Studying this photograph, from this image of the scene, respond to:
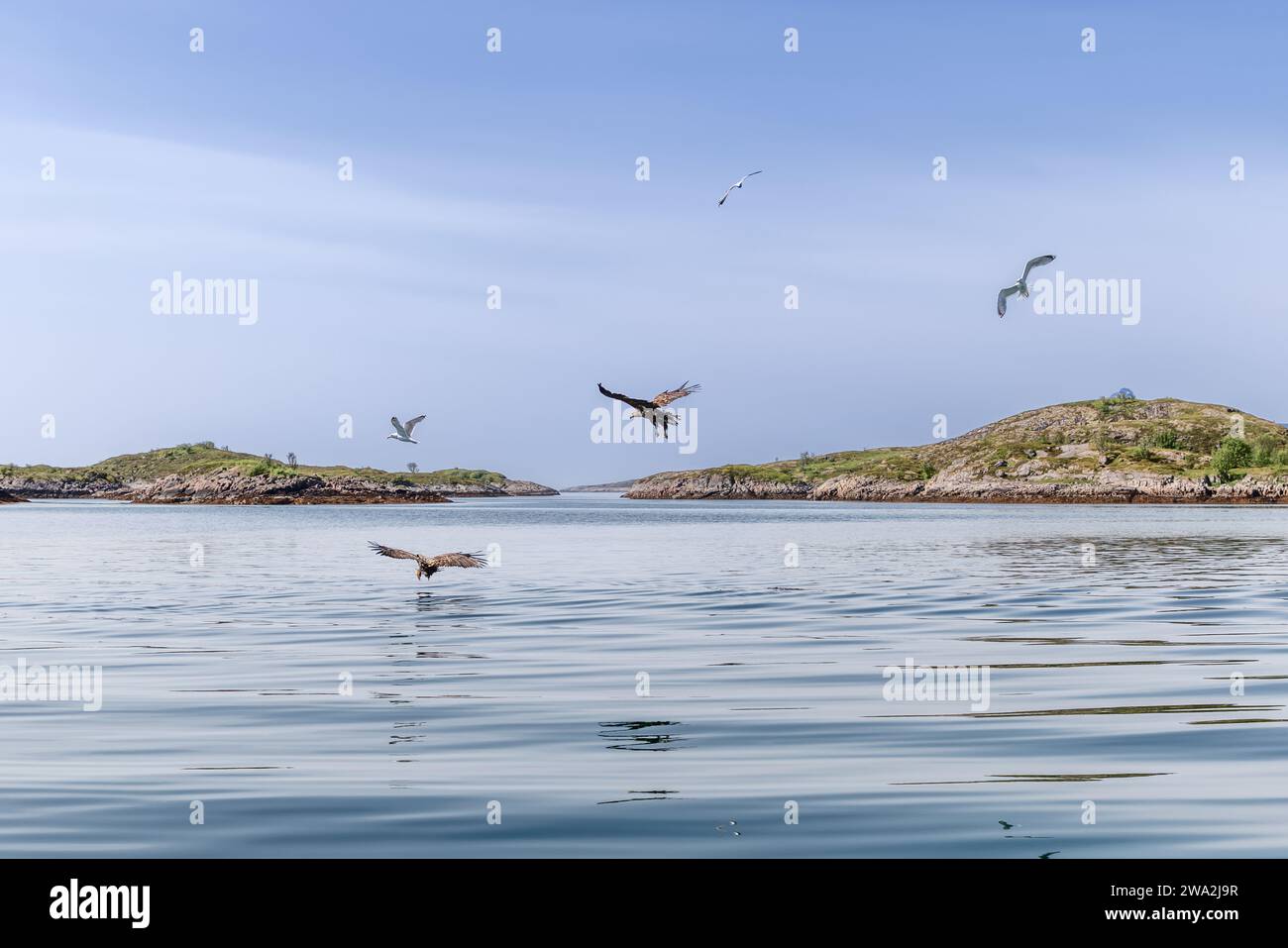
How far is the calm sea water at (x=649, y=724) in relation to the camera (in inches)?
451

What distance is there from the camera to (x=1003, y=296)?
5309 centimetres

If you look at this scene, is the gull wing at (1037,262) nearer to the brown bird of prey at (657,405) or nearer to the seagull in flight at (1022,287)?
the seagull in flight at (1022,287)

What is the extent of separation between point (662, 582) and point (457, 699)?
26.6 m

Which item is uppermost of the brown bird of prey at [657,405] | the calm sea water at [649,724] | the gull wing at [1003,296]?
the gull wing at [1003,296]

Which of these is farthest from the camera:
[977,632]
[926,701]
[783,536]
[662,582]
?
[783,536]

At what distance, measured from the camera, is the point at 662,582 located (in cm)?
4603

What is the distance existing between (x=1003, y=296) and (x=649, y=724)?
4113cm

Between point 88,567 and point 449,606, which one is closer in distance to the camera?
point 449,606

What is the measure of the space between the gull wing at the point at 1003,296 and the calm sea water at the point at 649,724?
50.5ft
